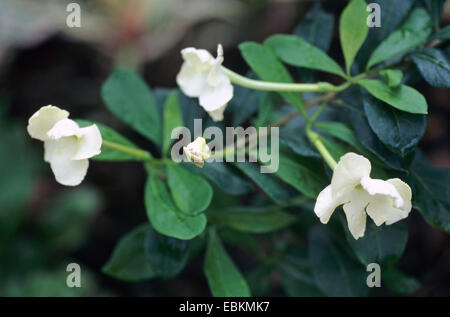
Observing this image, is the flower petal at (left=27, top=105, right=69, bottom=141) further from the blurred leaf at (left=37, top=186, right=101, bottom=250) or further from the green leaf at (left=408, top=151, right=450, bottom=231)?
the blurred leaf at (left=37, top=186, right=101, bottom=250)

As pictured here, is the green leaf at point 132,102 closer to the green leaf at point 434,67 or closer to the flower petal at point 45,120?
the flower petal at point 45,120

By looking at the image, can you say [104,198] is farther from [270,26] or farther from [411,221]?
[411,221]

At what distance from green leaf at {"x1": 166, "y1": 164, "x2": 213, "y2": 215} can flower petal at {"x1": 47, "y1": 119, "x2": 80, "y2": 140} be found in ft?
0.68

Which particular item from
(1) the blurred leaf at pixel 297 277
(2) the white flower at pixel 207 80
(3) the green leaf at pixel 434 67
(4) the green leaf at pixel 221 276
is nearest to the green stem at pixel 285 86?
(2) the white flower at pixel 207 80

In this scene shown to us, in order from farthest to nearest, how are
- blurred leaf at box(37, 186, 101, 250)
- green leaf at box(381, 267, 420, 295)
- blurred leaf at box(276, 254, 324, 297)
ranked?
blurred leaf at box(37, 186, 101, 250), blurred leaf at box(276, 254, 324, 297), green leaf at box(381, 267, 420, 295)

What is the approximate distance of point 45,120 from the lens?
73 centimetres

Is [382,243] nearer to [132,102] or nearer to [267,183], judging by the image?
[267,183]

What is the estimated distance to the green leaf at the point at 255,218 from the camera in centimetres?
97

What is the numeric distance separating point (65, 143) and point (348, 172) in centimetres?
43

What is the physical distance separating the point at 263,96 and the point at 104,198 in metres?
1.12

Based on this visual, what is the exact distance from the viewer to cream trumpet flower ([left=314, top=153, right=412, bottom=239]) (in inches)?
24.6

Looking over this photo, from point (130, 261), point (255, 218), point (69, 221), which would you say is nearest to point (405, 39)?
point (255, 218)

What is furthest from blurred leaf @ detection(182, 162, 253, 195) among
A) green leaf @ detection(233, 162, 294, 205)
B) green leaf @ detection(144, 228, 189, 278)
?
green leaf @ detection(144, 228, 189, 278)
